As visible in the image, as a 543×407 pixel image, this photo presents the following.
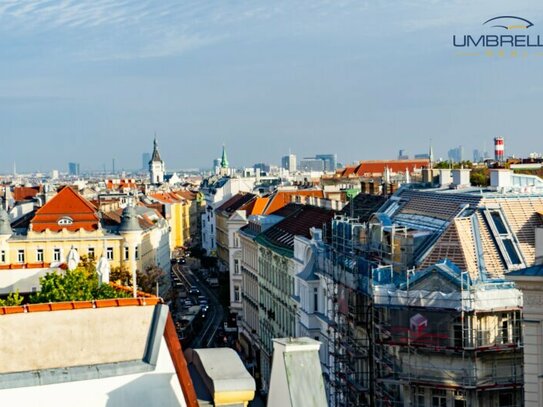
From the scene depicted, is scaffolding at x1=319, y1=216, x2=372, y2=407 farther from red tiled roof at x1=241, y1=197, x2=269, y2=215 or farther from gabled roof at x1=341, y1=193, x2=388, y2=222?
red tiled roof at x1=241, y1=197, x2=269, y2=215

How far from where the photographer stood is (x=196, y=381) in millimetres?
19562

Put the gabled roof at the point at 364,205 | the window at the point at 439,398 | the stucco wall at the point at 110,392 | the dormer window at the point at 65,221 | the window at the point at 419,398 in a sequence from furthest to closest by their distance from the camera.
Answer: the dormer window at the point at 65,221 → the gabled roof at the point at 364,205 → the window at the point at 419,398 → the window at the point at 439,398 → the stucco wall at the point at 110,392

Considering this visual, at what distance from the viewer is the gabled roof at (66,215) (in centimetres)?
8462

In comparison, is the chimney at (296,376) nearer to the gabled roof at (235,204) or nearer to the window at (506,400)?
the window at (506,400)

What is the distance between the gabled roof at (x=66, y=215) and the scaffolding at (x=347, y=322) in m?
46.1

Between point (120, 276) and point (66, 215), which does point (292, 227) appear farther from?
point (66, 215)

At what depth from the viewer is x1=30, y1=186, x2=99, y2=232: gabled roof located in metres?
84.6

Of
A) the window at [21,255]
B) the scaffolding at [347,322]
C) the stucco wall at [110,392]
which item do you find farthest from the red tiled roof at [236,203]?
the stucco wall at [110,392]

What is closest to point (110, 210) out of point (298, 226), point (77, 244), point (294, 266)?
point (77, 244)

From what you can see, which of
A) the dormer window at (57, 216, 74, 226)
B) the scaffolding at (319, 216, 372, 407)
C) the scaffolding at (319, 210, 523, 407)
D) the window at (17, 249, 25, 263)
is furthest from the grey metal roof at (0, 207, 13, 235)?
the scaffolding at (319, 210, 523, 407)

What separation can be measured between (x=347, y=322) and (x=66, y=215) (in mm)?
52088

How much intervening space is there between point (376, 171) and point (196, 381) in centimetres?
12406

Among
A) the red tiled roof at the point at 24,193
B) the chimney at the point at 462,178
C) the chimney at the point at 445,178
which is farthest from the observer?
the red tiled roof at the point at 24,193

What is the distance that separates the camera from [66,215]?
280 ft
